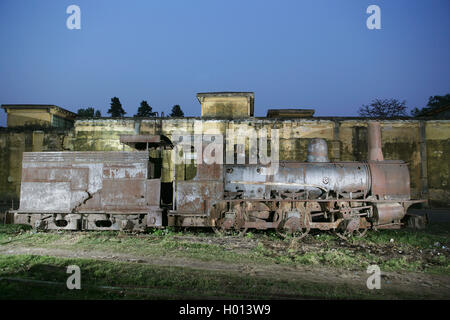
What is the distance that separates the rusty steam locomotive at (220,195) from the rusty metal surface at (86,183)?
0.10 feet

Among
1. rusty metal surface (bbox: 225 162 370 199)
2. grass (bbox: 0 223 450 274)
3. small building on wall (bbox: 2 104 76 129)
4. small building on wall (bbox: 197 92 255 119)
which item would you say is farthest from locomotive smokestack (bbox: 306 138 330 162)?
small building on wall (bbox: 2 104 76 129)

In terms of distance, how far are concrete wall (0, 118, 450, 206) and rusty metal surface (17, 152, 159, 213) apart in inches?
290

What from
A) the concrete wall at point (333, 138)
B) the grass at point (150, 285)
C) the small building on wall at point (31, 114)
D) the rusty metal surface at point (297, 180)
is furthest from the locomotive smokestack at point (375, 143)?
the small building on wall at point (31, 114)

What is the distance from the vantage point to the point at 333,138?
1689 cm

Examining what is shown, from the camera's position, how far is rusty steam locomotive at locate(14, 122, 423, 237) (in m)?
8.54

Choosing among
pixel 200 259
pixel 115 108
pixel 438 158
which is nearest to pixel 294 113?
pixel 438 158

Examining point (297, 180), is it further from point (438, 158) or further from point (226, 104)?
point (438, 158)

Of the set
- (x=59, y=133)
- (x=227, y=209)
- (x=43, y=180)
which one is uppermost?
(x=59, y=133)

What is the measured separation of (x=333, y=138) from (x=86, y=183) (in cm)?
1343

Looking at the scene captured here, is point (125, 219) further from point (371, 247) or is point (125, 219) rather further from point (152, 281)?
→ point (371, 247)

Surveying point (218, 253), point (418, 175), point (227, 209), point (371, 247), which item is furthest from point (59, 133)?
point (418, 175)

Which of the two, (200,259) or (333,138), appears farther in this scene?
(333,138)
